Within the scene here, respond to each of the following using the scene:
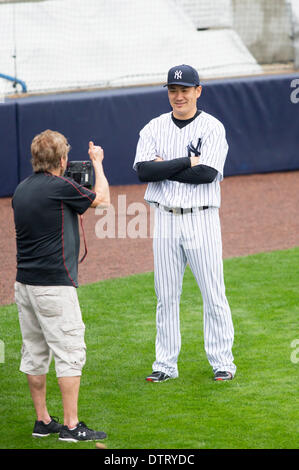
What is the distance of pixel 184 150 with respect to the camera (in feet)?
16.6

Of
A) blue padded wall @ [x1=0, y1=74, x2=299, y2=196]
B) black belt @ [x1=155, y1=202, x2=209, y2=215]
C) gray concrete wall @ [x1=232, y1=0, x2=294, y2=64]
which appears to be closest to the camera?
black belt @ [x1=155, y1=202, x2=209, y2=215]

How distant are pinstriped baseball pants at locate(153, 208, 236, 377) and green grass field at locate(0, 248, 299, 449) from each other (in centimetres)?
20

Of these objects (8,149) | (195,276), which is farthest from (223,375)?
(8,149)

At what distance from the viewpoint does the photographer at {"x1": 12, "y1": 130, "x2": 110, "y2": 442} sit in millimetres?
4148

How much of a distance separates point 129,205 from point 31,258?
253 inches

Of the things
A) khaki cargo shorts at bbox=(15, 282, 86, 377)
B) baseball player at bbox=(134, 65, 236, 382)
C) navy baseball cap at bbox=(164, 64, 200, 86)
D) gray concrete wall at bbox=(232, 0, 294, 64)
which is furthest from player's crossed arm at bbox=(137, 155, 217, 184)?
gray concrete wall at bbox=(232, 0, 294, 64)

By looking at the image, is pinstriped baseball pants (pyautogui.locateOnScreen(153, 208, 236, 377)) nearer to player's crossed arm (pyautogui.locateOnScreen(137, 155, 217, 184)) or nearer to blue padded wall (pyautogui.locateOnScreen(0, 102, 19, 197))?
player's crossed arm (pyautogui.locateOnScreen(137, 155, 217, 184))

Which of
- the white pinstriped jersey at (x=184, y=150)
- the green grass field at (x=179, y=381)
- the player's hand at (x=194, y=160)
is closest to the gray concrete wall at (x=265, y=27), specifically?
the green grass field at (x=179, y=381)

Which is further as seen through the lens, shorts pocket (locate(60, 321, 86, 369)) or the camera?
the camera

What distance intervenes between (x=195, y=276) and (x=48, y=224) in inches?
52.1

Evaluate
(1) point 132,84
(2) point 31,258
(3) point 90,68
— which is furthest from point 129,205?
(2) point 31,258

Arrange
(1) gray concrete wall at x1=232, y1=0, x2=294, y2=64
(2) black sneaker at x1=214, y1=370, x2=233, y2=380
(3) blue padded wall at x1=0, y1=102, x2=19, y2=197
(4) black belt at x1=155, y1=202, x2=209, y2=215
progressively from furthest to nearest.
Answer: (1) gray concrete wall at x1=232, y1=0, x2=294, y2=64 < (3) blue padded wall at x1=0, y1=102, x2=19, y2=197 < (2) black sneaker at x1=214, y1=370, x2=233, y2=380 < (4) black belt at x1=155, y1=202, x2=209, y2=215

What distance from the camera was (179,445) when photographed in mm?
4305
